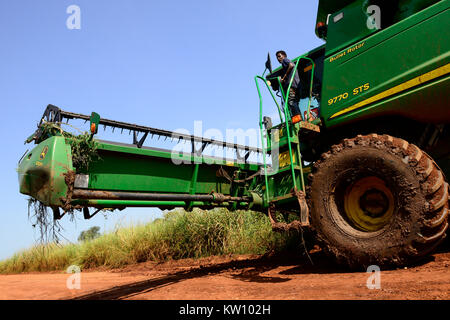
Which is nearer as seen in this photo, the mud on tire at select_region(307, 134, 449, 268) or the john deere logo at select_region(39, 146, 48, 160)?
the mud on tire at select_region(307, 134, 449, 268)

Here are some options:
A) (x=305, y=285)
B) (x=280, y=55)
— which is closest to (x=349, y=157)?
(x=305, y=285)

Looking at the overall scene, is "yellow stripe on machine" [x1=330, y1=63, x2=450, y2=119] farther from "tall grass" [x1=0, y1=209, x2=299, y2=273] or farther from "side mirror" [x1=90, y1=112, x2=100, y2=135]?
"tall grass" [x1=0, y1=209, x2=299, y2=273]

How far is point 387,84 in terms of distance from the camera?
3.75 metres

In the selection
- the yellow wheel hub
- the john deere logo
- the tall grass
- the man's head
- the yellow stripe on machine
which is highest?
the man's head

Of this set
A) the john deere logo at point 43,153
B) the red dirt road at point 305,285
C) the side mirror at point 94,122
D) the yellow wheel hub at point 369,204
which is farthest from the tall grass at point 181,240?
the side mirror at point 94,122

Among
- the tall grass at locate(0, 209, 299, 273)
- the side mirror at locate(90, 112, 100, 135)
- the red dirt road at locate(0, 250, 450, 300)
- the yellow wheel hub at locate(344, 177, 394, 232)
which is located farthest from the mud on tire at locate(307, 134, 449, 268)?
the tall grass at locate(0, 209, 299, 273)

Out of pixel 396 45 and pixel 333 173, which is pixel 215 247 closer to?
pixel 333 173

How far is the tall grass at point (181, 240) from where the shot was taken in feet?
24.5

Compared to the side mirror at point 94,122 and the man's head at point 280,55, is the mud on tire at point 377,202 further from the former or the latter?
the side mirror at point 94,122

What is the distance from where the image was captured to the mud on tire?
10.5 feet

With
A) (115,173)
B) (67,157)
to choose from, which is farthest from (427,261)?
(67,157)

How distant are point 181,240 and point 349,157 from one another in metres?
5.83

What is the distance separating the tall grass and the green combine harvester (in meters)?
2.54
